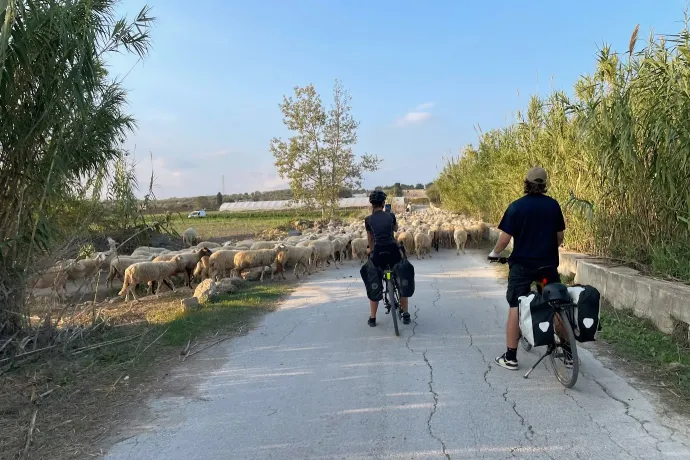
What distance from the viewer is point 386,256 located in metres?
6.38

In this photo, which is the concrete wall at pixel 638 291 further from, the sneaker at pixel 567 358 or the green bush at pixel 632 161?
the sneaker at pixel 567 358

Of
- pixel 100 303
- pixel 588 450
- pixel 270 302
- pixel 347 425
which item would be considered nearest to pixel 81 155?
pixel 270 302

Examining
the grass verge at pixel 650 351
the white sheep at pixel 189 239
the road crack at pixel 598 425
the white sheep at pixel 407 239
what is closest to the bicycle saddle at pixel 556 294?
the road crack at pixel 598 425

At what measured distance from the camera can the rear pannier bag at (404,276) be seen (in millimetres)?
6414

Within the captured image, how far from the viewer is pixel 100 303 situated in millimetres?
10945

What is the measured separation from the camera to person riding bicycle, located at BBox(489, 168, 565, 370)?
457 cm

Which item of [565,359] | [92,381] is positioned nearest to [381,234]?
[565,359]

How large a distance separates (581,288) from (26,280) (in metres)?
6.28

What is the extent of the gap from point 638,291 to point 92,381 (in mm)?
6806

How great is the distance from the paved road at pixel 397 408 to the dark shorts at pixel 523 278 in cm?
82

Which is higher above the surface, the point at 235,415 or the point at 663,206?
the point at 663,206

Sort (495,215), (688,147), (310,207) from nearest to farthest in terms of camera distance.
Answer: (688,147), (495,215), (310,207)

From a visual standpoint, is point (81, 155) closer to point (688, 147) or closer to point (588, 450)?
point (588, 450)

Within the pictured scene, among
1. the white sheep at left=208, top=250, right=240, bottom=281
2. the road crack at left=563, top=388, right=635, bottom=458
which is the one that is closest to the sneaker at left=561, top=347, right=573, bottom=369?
the road crack at left=563, top=388, right=635, bottom=458
